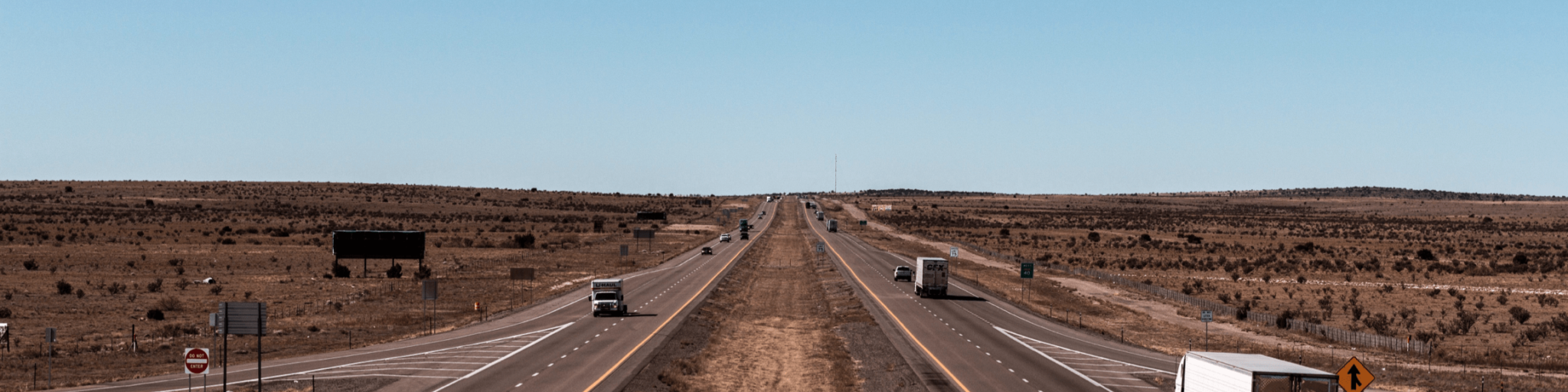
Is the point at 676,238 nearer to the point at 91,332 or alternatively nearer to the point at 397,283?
the point at 397,283

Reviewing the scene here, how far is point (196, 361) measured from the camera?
31969 millimetres

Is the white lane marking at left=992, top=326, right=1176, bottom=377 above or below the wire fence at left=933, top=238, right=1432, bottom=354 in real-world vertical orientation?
below

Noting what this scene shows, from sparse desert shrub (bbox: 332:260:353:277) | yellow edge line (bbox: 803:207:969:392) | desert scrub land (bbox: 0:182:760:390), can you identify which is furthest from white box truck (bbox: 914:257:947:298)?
sparse desert shrub (bbox: 332:260:353:277)

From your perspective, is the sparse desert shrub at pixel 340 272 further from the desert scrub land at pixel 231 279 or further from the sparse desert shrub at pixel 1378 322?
the sparse desert shrub at pixel 1378 322

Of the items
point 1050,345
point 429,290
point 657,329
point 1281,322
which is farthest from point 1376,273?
point 429,290

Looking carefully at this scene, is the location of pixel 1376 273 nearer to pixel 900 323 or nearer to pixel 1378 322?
pixel 1378 322

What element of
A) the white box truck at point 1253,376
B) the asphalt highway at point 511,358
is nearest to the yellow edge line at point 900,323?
the white box truck at point 1253,376

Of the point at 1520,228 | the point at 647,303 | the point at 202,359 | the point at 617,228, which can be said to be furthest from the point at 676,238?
the point at 1520,228

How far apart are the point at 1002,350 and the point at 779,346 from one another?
11233 millimetres

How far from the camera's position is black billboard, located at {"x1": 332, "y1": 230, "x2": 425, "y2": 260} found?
305ft

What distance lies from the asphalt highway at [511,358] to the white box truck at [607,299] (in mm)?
677

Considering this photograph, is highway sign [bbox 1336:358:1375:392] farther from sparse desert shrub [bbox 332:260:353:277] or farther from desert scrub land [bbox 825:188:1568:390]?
sparse desert shrub [bbox 332:260:353:277]

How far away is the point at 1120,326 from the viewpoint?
2507 inches

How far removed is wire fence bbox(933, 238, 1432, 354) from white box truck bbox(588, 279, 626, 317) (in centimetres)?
3713
